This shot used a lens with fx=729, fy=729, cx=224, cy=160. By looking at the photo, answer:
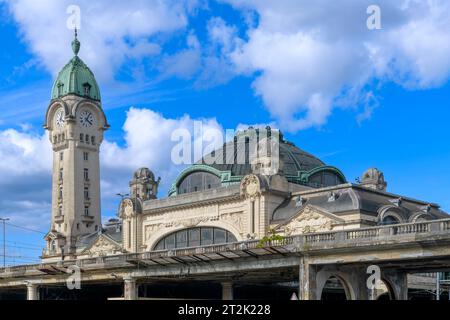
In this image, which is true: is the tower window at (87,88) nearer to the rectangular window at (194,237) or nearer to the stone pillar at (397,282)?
the rectangular window at (194,237)

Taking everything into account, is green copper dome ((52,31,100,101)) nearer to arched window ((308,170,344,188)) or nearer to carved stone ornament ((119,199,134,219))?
carved stone ornament ((119,199,134,219))

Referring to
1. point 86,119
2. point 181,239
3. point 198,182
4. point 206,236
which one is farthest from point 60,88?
point 206,236

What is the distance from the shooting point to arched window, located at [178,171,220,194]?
10412 cm

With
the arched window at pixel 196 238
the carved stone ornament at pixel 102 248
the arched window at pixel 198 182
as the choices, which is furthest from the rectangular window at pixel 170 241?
the carved stone ornament at pixel 102 248

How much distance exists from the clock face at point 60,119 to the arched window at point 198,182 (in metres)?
32.9

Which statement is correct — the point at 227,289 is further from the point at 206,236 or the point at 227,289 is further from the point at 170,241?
the point at 170,241

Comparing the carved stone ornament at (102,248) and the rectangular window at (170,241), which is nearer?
the rectangular window at (170,241)

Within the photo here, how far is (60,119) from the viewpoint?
131m

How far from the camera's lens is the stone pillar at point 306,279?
189 feet

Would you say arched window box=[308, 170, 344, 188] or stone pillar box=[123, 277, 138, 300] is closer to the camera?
stone pillar box=[123, 277, 138, 300]

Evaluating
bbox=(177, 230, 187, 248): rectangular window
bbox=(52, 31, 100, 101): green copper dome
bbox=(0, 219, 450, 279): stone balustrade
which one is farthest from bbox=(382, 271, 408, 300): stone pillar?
bbox=(52, 31, 100, 101): green copper dome

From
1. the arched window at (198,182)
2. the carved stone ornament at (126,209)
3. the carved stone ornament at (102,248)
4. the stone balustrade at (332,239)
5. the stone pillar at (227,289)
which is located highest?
the arched window at (198,182)
